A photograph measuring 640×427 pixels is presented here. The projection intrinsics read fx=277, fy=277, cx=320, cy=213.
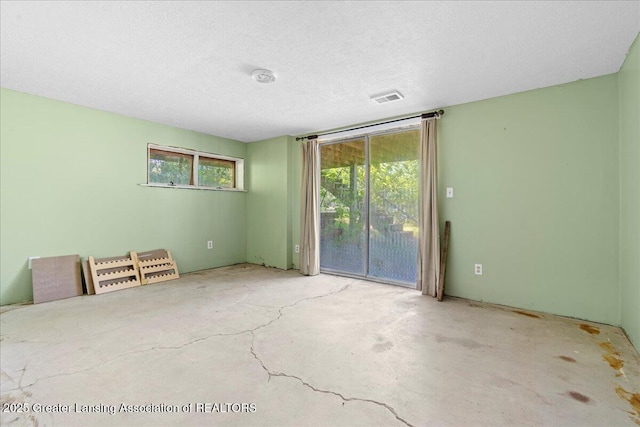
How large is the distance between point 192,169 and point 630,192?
17.6ft

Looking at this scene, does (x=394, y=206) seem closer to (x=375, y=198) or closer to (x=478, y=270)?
(x=375, y=198)

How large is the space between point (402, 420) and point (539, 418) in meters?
0.72

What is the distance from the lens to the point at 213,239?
4980mm

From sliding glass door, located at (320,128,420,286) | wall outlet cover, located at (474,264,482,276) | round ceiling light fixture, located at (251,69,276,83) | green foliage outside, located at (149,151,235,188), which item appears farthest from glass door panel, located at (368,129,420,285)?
green foliage outside, located at (149,151,235,188)

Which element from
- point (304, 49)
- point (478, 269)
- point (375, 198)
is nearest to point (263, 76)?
point (304, 49)

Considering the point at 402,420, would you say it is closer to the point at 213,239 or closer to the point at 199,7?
the point at 199,7

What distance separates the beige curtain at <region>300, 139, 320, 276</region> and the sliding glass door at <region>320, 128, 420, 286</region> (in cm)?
18

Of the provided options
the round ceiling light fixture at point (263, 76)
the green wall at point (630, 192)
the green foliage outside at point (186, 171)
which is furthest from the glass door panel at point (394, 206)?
the green foliage outside at point (186, 171)

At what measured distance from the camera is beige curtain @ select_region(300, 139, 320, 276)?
4543 millimetres

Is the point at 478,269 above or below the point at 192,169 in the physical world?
below

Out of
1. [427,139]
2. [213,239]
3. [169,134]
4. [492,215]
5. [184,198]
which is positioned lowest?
[213,239]

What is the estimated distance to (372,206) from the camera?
13.7 feet

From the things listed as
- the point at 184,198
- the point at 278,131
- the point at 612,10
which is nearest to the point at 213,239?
the point at 184,198

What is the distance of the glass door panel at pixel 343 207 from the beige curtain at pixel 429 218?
3.09ft
